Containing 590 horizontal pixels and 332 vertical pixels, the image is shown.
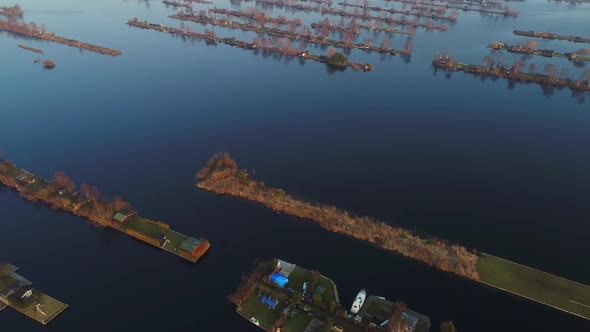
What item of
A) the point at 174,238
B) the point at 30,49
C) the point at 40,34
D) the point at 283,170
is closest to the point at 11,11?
the point at 40,34

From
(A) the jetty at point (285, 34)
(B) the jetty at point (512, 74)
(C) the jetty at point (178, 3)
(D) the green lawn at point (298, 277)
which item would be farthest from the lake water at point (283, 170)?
(C) the jetty at point (178, 3)

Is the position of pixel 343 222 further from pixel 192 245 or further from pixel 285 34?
pixel 285 34

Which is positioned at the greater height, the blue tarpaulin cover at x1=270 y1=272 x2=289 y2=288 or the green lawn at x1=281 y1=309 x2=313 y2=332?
the blue tarpaulin cover at x1=270 y1=272 x2=289 y2=288

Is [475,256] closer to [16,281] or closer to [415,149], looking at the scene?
[415,149]

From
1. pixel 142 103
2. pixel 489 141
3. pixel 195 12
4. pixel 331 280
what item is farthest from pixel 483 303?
pixel 195 12

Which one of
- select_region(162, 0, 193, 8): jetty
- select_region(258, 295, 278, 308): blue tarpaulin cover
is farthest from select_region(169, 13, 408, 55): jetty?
select_region(258, 295, 278, 308): blue tarpaulin cover

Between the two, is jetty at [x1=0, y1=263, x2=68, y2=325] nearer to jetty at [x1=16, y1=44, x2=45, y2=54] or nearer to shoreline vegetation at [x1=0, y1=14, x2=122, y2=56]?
shoreline vegetation at [x1=0, y1=14, x2=122, y2=56]

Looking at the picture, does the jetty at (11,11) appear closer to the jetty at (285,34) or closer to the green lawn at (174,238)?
the jetty at (285,34)
